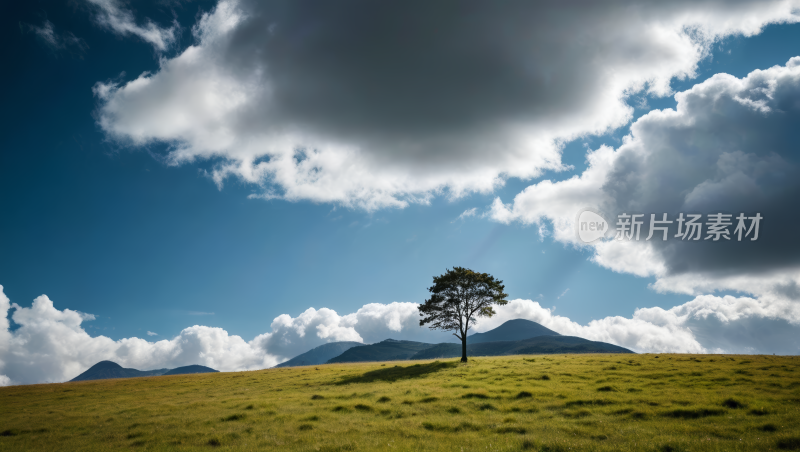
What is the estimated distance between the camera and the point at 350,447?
15914mm

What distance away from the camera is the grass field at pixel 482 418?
15609mm

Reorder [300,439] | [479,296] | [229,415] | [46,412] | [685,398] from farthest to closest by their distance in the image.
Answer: [479,296] → [46,412] → [229,415] → [685,398] → [300,439]

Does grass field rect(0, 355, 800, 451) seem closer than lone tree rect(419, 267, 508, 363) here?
Yes

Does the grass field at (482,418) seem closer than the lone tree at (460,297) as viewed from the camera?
Yes

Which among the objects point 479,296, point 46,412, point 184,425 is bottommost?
point 46,412

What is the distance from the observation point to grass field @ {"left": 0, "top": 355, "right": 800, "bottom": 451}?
15.6m

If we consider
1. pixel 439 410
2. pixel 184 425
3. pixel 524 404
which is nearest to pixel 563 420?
pixel 524 404

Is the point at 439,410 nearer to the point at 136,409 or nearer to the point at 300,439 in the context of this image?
the point at 300,439

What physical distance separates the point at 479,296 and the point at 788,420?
4521 centimetres

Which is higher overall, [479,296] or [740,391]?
[479,296]

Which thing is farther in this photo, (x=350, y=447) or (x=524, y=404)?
(x=524, y=404)

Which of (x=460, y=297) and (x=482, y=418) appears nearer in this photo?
(x=482, y=418)

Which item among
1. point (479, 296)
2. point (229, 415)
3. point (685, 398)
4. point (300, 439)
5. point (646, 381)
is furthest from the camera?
point (479, 296)

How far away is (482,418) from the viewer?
20.1 meters
